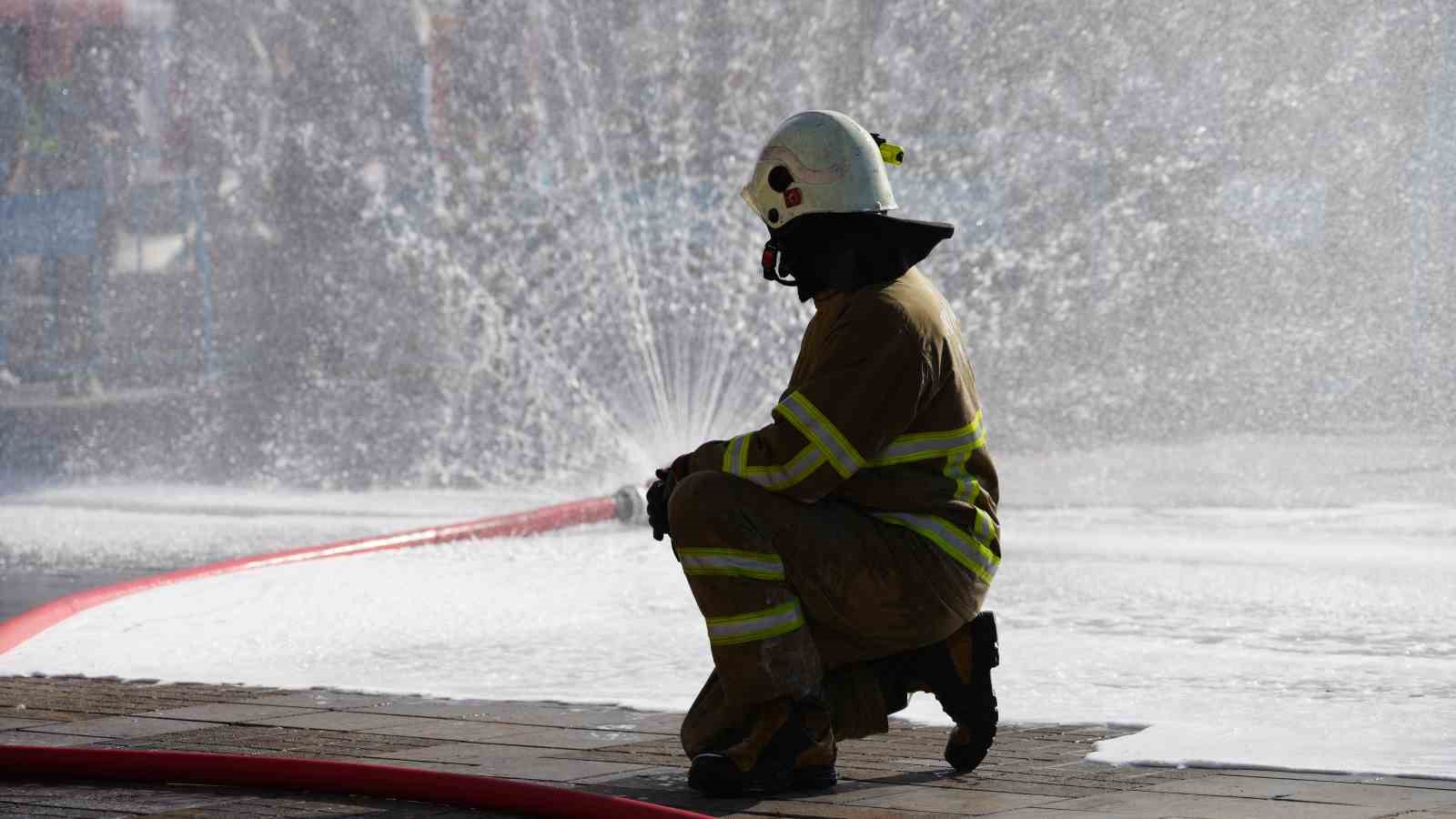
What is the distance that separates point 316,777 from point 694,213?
28.6 feet

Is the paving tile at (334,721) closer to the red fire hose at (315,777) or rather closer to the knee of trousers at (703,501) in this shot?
the red fire hose at (315,777)

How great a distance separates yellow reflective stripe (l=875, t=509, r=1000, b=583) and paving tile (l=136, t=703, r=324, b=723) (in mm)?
1519

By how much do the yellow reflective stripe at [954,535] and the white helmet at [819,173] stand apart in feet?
1.78

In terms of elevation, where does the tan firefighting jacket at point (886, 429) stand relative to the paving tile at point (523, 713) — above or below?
above

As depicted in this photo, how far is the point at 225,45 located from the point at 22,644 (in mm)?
9065

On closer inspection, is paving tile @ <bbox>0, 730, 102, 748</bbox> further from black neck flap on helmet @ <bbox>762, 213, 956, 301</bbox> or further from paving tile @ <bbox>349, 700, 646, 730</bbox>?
black neck flap on helmet @ <bbox>762, 213, 956, 301</bbox>

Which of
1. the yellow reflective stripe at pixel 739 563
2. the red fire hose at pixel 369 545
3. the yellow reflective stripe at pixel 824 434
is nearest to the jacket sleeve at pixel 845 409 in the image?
the yellow reflective stripe at pixel 824 434

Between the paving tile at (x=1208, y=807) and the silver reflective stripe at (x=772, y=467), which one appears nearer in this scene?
the paving tile at (x=1208, y=807)

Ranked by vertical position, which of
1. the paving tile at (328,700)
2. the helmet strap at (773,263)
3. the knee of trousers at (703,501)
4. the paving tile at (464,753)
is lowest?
Result: the paving tile at (464,753)

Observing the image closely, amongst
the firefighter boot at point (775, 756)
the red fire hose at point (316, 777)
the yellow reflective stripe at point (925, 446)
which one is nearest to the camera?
the red fire hose at point (316, 777)

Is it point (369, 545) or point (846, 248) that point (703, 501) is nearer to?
Result: point (846, 248)

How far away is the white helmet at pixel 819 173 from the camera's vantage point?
3588mm

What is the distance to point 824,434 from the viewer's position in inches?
133

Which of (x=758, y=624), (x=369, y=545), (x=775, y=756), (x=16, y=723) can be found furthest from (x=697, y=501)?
(x=369, y=545)
